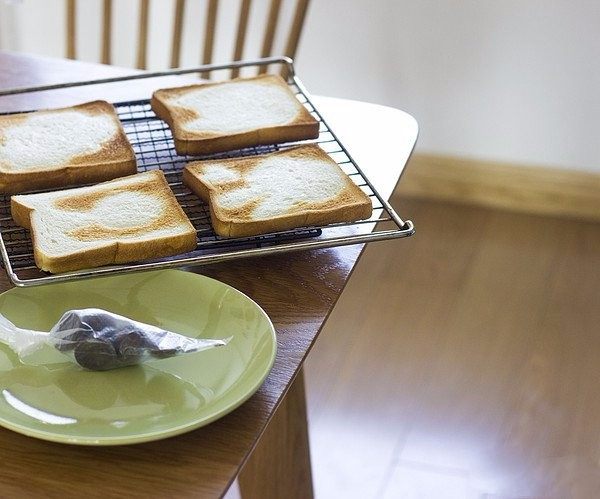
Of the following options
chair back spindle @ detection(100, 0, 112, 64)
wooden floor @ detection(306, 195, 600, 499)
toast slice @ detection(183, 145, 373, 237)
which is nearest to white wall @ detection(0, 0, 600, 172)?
wooden floor @ detection(306, 195, 600, 499)

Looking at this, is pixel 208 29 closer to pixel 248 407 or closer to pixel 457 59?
pixel 457 59

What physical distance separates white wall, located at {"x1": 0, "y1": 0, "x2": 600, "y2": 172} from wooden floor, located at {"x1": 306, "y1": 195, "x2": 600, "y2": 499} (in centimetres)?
21

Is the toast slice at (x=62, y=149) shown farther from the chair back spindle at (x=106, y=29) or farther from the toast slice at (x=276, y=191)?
the chair back spindle at (x=106, y=29)

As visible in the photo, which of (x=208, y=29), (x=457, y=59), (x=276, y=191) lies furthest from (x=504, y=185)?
(x=276, y=191)

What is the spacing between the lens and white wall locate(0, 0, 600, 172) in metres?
2.32

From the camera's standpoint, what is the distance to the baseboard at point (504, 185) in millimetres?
2461

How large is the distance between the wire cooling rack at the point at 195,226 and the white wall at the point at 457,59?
3.95 ft

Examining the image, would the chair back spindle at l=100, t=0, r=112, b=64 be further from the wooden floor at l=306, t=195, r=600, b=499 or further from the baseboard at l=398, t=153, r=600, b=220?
the baseboard at l=398, t=153, r=600, b=220

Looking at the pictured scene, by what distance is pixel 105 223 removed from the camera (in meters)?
0.95

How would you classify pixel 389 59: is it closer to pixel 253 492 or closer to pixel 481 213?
pixel 481 213

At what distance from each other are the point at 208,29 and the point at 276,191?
0.79m

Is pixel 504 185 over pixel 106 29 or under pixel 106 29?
under

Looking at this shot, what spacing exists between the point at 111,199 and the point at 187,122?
0.16 meters

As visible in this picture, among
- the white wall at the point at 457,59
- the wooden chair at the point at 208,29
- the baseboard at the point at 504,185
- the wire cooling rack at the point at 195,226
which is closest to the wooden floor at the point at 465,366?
the baseboard at the point at 504,185
